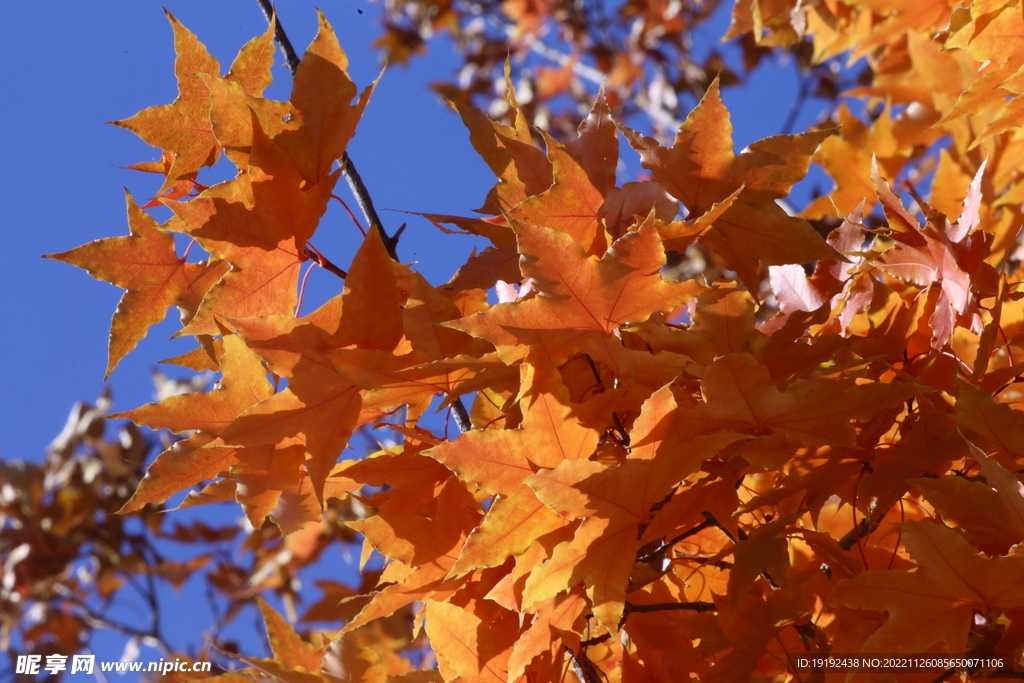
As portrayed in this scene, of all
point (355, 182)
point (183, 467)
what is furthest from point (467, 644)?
point (355, 182)

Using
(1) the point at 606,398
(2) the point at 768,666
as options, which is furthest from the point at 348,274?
(2) the point at 768,666

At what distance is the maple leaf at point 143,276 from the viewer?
2.75ft

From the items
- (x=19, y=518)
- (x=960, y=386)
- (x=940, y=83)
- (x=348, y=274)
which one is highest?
(x=19, y=518)

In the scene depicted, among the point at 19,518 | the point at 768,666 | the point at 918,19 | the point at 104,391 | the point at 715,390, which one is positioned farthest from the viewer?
the point at 104,391

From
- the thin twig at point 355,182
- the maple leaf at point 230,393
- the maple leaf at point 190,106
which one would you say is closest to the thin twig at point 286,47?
the thin twig at point 355,182

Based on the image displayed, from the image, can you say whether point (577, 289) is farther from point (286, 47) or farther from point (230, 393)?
point (286, 47)

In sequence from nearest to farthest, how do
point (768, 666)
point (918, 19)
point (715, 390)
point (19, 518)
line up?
1. point (715, 390)
2. point (768, 666)
3. point (918, 19)
4. point (19, 518)

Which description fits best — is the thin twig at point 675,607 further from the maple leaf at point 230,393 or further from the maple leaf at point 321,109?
the maple leaf at point 321,109

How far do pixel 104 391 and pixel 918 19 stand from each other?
141 inches

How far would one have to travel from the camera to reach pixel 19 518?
3.25m

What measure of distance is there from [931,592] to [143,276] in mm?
821

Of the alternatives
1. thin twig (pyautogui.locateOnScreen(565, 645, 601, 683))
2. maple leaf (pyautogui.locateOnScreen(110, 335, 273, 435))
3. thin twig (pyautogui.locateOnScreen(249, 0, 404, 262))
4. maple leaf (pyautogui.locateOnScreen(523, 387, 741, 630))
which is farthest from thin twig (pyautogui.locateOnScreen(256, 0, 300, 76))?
thin twig (pyautogui.locateOnScreen(565, 645, 601, 683))

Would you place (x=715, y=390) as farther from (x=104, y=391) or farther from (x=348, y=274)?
(x=104, y=391)

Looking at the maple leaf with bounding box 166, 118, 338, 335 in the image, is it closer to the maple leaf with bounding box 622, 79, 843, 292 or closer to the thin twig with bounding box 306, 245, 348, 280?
the thin twig with bounding box 306, 245, 348, 280
